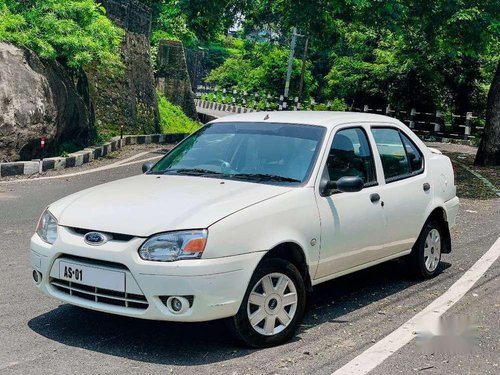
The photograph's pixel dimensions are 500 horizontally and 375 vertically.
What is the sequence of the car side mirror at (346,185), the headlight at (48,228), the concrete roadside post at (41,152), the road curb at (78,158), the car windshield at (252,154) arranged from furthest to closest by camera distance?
the concrete roadside post at (41,152)
the road curb at (78,158)
the car windshield at (252,154)
the car side mirror at (346,185)
the headlight at (48,228)

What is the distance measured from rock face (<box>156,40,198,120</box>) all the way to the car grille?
2362cm

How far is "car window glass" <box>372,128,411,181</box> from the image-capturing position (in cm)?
616

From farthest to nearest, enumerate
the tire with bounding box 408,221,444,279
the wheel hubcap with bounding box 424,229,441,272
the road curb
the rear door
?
the road curb
the wheel hubcap with bounding box 424,229,441,272
the tire with bounding box 408,221,444,279
the rear door

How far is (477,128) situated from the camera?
30.4 meters

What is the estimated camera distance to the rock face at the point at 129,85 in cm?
Result: 1909

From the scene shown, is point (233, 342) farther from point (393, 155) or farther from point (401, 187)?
point (393, 155)

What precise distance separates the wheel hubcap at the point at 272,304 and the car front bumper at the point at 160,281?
0.58 ft

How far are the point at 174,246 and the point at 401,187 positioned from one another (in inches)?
99.4

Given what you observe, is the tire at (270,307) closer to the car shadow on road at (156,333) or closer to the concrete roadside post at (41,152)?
the car shadow on road at (156,333)

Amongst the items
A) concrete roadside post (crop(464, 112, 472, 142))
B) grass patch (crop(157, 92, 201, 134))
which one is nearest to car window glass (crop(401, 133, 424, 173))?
grass patch (crop(157, 92, 201, 134))

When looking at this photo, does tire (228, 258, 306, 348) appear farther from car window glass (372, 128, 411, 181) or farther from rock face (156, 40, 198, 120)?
rock face (156, 40, 198, 120)

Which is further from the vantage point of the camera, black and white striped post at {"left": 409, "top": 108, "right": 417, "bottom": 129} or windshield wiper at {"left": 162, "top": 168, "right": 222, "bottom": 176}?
black and white striped post at {"left": 409, "top": 108, "right": 417, "bottom": 129}

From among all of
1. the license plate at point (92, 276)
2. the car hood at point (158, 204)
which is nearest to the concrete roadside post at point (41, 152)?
the car hood at point (158, 204)

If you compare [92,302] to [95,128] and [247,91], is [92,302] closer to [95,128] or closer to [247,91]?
[95,128]
